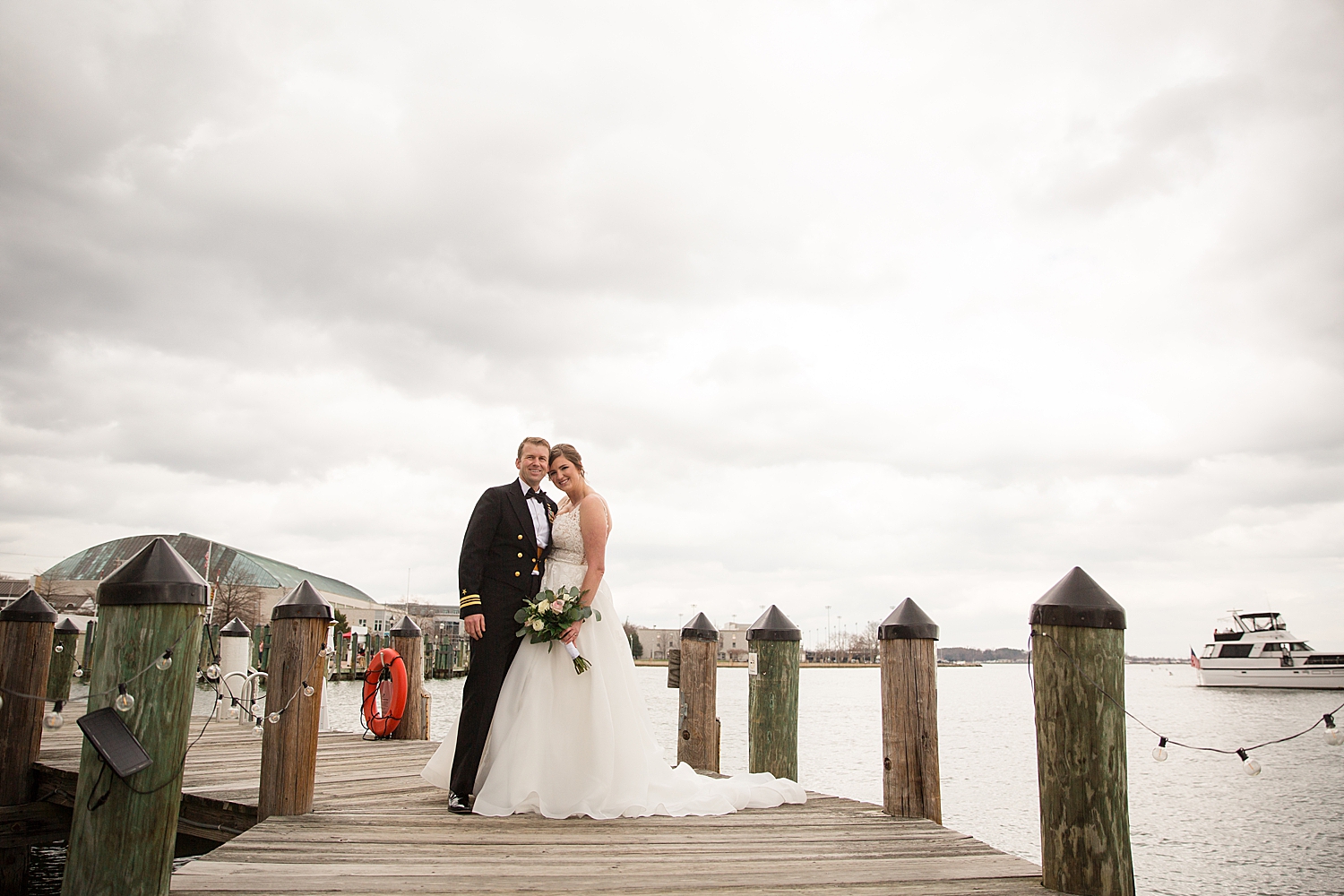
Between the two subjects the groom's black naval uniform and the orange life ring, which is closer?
the groom's black naval uniform

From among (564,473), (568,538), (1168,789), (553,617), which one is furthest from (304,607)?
(1168,789)

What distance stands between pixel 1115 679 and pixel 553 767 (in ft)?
11.1

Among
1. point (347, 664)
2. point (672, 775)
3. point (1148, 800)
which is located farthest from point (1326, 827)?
point (347, 664)

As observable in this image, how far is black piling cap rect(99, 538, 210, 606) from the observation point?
116 inches

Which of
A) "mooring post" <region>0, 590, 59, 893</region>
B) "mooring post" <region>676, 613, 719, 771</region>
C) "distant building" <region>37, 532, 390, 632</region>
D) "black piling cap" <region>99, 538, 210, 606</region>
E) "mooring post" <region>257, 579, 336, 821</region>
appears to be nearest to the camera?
"black piling cap" <region>99, 538, 210, 606</region>

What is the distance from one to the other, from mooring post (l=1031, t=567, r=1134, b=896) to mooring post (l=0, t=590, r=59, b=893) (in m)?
7.27

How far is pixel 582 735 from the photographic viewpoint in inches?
213

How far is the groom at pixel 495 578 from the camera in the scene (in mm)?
5289

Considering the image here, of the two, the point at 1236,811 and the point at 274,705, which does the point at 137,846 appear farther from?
the point at 1236,811

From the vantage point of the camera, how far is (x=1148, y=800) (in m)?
20.4

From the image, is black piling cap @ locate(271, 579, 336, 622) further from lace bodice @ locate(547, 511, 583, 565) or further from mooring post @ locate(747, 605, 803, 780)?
mooring post @ locate(747, 605, 803, 780)

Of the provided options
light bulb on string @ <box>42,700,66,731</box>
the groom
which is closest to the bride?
the groom

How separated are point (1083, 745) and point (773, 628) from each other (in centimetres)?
315

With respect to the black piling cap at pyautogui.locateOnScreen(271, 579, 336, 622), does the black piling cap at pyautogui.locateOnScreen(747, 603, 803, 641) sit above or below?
below
